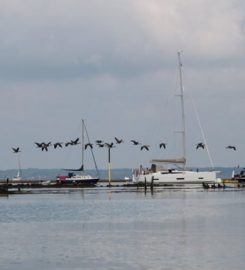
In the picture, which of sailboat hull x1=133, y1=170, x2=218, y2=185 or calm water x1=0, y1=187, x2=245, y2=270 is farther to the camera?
sailboat hull x1=133, y1=170, x2=218, y2=185

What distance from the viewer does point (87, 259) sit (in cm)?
4397

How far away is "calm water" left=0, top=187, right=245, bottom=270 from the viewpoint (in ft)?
141

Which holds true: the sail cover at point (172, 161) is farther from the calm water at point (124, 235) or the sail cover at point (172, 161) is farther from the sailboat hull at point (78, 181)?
the calm water at point (124, 235)

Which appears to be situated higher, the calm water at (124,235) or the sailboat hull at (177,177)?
the sailboat hull at (177,177)

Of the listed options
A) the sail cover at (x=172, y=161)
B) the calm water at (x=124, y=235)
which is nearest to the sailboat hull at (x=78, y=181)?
the sail cover at (x=172, y=161)

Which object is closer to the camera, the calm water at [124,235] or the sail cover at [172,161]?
the calm water at [124,235]

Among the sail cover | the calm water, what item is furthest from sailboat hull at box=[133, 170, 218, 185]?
the calm water

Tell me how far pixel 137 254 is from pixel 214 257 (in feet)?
12.9

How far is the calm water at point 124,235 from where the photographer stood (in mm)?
42938

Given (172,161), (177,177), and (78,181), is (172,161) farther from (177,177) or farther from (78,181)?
(78,181)

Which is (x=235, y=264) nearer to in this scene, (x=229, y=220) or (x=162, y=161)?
(x=229, y=220)

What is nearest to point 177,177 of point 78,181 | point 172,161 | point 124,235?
point 172,161

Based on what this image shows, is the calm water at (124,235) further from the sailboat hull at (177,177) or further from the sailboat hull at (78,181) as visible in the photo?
the sailboat hull at (78,181)

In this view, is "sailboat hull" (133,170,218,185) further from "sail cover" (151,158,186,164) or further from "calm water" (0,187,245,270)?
"calm water" (0,187,245,270)
